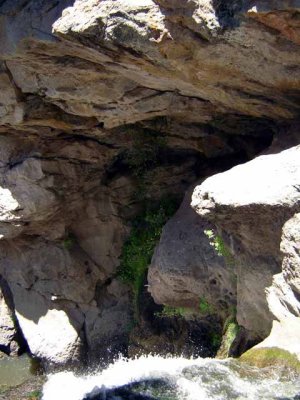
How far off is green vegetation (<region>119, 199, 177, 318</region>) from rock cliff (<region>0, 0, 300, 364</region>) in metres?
0.28

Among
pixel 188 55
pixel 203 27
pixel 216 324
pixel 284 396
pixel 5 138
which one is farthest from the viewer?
pixel 5 138

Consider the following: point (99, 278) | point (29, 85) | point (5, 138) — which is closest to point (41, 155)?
A: point (5, 138)

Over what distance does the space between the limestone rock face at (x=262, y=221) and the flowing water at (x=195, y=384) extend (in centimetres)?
88

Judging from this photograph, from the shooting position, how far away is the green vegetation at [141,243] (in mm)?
11770

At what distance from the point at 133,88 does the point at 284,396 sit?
5408mm

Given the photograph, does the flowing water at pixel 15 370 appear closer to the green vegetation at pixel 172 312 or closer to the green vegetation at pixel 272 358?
the green vegetation at pixel 172 312

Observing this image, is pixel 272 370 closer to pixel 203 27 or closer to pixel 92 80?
pixel 203 27

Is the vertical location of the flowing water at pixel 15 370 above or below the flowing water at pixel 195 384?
below

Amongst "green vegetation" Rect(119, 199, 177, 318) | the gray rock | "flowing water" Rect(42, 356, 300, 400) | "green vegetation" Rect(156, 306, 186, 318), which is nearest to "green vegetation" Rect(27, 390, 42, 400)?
"flowing water" Rect(42, 356, 300, 400)

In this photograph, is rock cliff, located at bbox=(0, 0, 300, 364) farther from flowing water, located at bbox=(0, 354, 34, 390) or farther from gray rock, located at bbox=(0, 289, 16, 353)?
flowing water, located at bbox=(0, 354, 34, 390)

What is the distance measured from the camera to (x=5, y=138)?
35.4 ft

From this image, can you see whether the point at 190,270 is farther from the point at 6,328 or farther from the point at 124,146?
the point at 6,328

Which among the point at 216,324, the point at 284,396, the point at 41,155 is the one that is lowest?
the point at 216,324

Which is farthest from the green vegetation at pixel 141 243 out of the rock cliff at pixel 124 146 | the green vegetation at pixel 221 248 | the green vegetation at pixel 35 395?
the green vegetation at pixel 35 395
